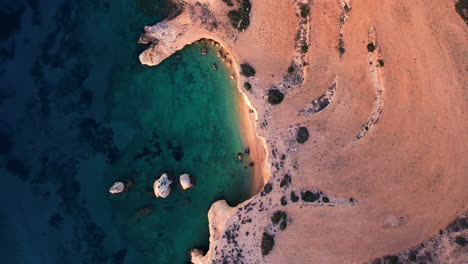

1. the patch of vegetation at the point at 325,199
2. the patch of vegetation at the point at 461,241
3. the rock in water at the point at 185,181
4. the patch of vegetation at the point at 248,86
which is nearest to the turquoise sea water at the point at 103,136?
the rock in water at the point at 185,181

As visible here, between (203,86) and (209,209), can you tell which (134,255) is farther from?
(203,86)

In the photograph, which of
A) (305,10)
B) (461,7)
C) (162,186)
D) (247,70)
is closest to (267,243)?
(162,186)

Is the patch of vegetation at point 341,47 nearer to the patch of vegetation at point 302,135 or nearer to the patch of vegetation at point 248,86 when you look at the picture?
the patch of vegetation at point 302,135

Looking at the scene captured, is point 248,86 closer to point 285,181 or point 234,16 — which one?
point 234,16

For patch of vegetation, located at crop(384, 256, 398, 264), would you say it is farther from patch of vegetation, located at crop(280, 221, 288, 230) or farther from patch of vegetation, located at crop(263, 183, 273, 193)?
patch of vegetation, located at crop(263, 183, 273, 193)

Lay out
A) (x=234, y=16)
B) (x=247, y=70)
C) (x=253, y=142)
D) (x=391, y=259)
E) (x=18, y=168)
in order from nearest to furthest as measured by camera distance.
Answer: (x=391, y=259), (x=247, y=70), (x=234, y=16), (x=18, y=168), (x=253, y=142)

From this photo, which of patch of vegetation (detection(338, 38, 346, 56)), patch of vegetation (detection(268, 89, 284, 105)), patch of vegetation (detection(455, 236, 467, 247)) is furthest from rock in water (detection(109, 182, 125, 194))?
patch of vegetation (detection(455, 236, 467, 247))
